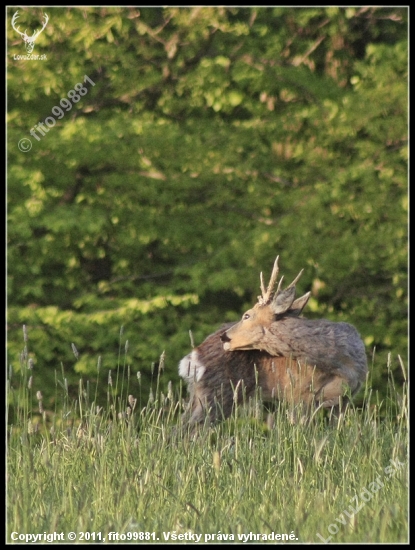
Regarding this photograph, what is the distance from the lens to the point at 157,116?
9.49 m

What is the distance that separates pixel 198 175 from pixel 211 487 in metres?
5.35

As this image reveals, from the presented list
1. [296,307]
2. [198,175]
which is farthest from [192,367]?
[198,175]

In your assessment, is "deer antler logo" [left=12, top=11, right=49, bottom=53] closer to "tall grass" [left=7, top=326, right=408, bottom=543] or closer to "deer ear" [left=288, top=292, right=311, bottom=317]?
"deer ear" [left=288, top=292, right=311, bottom=317]

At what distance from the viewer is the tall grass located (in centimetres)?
367

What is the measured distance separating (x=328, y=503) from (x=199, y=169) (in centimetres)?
545

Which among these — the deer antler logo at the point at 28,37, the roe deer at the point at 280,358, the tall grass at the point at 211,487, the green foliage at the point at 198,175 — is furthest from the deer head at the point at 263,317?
the deer antler logo at the point at 28,37

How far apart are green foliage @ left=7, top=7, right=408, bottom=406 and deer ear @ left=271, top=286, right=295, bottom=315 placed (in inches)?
128

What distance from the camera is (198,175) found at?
9125 mm

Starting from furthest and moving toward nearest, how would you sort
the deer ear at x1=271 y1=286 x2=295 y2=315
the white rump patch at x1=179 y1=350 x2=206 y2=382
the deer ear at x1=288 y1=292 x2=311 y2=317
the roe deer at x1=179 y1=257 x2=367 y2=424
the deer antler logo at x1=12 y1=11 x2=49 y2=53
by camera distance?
the deer antler logo at x1=12 y1=11 x2=49 y2=53, the white rump patch at x1=179 y1=350 x2=206 y2=382, the deer ear at x1=288 y1=292 x2=311 y2=317, the deer ear at x1=271 y1=286 x2=295 y2=315, the roe deer at x1=179 y1=257 x2=367 y2=424

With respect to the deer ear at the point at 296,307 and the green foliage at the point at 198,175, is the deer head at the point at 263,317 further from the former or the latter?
the green foliage at the point at 198,175

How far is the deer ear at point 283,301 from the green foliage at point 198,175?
324 centimetres

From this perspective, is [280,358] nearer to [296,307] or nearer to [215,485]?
[296,307]

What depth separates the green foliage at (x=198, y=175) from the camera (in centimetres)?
849

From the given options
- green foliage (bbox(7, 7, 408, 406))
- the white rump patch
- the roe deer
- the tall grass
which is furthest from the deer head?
green foliage (bbox(7, 7, 408, 406))
